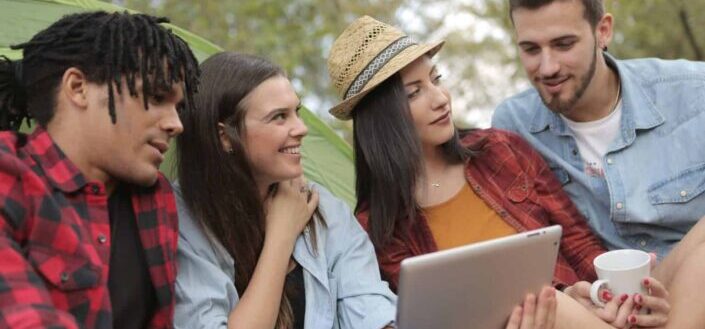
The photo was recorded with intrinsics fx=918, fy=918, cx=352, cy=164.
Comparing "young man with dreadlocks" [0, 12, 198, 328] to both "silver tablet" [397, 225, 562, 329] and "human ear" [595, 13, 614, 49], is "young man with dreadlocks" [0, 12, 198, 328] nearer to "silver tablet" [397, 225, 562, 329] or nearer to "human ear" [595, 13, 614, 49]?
"silver tablet" [397, 225, 562, 329]

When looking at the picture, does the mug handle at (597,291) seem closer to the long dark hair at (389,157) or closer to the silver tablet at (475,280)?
the silver tablet at (475,280)

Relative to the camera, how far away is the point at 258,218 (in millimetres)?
2148

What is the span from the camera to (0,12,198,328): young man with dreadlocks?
1.60 metres

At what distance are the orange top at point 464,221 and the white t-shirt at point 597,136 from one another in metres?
0.33

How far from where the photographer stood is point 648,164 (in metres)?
2.50

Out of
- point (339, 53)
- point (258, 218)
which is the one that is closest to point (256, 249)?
point (258, 218)

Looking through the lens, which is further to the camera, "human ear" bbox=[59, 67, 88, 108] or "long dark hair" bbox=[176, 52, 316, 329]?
"long dark hair" bbox=[176, 52, 316, 329]

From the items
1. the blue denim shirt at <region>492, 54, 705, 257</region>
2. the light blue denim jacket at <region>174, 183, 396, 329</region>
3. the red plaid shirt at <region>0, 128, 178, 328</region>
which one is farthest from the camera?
the blue denim shirt at <region>492, 54, 705, 257</region>

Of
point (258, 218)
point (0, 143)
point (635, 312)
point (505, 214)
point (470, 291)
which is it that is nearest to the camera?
point (0, 143)

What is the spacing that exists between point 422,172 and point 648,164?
62 centimetres

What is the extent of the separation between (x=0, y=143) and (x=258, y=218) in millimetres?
678

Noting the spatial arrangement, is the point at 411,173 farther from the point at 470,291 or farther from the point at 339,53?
the point at 470,291

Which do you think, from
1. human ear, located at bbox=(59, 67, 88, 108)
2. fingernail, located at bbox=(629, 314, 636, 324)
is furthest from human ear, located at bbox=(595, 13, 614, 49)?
human ear, located at bbox=(59, 67, 88, 108)

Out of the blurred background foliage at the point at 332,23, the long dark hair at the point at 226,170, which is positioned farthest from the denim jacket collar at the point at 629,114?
the blurred background foliage at the point at 332,23
